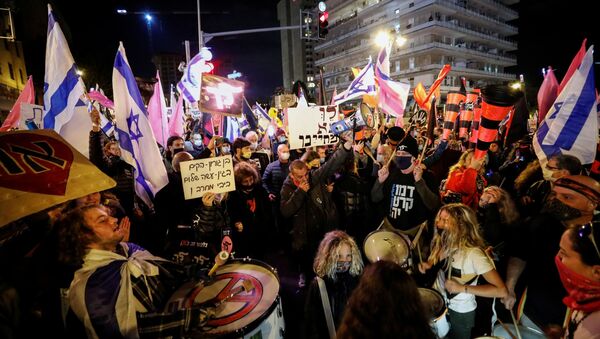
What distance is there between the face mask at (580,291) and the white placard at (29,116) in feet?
26.3

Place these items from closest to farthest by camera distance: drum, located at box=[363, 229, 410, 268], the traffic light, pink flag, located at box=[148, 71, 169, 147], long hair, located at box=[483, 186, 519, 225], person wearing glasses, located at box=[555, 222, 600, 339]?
person wearing glasses, located at box=[555, 222, 600, 339]
drum, located at box=[363, 229, 410, 268]
long hair, located at box=[483, 186, 519, 225]
pink flag, located at box=[148, 71, 169, 147]
the traffic light

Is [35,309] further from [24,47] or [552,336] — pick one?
[24,47]

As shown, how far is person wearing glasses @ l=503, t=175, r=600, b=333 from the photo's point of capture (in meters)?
2.55

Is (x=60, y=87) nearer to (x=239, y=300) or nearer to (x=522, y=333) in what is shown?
(x=239, y=300)

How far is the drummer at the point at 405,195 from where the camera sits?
13.5 feet

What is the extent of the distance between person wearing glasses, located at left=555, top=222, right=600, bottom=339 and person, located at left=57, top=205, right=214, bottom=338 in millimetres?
2346

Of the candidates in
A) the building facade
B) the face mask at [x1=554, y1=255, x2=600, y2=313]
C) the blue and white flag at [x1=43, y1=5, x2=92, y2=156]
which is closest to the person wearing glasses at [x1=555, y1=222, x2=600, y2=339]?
the face mask at [x1=554, y1=255, x2=600, y2=313]

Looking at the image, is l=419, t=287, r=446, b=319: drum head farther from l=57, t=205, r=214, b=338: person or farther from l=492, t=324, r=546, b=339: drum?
l=57, t=205, r=214, b=338: person

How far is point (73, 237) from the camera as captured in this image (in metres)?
2.04

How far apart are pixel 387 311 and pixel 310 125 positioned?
162 inches

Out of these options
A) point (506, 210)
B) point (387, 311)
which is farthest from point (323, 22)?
point (387, 311)

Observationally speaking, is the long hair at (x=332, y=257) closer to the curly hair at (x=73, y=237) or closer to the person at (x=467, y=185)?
the curly hair at (x=73, y=237)

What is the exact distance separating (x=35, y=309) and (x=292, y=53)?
107 metres

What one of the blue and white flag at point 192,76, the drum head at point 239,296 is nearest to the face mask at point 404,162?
the drum head at point 239,296
